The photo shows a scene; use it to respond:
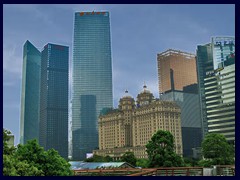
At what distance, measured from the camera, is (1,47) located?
404 cm

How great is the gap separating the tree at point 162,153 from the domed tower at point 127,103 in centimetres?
3585

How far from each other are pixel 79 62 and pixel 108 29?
9.73m

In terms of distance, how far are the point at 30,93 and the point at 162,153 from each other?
60.6 meters

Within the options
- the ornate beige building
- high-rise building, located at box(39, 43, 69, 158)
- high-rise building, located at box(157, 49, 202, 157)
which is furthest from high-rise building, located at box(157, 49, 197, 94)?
high-rise building, located at box(39, 43, 69, 158)

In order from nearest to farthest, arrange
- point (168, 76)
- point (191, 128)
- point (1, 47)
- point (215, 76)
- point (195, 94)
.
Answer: point (1, 47) → point (215, 76) → point (191, 128) → point (195, 94) → point (168, 76)

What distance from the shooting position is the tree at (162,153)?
1152 centimetres

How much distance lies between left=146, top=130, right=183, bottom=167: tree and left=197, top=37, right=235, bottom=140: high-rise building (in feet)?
87.8

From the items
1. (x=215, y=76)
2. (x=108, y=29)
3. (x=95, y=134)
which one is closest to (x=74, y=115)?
(x=95, y=134)

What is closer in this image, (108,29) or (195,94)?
(195,94)

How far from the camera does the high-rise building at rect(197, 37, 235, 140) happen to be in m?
38.0

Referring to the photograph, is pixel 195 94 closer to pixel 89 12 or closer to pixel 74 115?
pixel 74 115

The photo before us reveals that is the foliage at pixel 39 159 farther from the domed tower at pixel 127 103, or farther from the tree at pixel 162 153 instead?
the domed tower at pixel 127 103

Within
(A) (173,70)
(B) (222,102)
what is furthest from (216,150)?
Result: (A) (173,70)

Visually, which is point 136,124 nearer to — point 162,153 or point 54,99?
point 54,99
